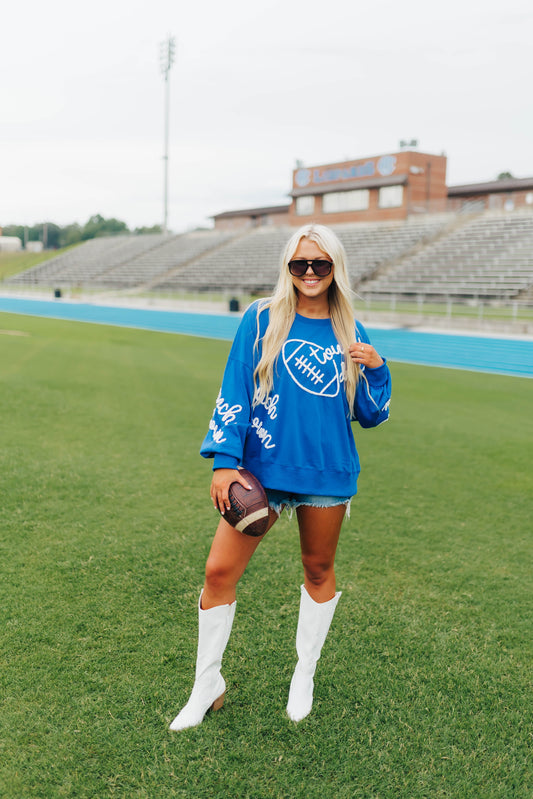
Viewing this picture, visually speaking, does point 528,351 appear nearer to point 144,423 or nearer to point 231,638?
point 144,423

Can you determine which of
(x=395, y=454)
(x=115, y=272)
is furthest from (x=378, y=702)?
(x=115, y=272)

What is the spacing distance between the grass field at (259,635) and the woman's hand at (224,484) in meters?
0.88

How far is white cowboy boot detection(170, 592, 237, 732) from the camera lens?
243cm

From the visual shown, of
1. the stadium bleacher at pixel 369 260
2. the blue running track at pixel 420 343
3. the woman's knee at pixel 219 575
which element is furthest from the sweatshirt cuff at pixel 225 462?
the stadium bleacher at pixel 369 260

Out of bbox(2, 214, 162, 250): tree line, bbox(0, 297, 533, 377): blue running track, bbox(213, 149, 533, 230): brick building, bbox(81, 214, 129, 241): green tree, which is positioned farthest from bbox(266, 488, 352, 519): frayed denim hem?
bbox(81, 214, 129, 241): green tree

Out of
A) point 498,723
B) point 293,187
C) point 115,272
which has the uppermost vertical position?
point 293,187

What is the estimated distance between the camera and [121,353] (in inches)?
543

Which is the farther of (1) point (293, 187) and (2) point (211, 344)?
(1) point (293, 187)

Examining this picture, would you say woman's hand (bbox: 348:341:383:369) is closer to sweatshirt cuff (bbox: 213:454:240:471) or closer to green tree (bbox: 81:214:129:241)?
sweatshirt cuff (bbox: 213:454:240:471)

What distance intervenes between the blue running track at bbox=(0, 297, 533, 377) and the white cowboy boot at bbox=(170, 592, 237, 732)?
11.7 metres

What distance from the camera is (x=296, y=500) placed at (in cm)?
243

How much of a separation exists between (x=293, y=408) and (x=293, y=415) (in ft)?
0.08

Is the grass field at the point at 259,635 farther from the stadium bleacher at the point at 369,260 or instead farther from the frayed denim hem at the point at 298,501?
the stadium bleacher at the point at 369,260

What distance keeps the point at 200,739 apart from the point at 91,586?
131cm
